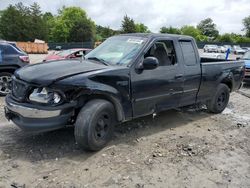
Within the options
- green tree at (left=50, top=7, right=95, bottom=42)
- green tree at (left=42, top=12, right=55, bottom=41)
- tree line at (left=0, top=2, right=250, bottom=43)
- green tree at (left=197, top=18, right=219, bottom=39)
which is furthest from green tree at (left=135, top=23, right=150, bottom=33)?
green tree at (left=197, top=18, right=219, bottom=39)

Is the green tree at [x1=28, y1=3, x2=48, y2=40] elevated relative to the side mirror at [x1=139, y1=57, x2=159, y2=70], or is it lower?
elevated

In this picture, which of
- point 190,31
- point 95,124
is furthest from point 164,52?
point 190,31

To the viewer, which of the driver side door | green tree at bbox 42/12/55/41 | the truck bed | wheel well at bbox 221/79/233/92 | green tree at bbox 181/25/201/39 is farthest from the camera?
green tree at bbox 181/25/201/39

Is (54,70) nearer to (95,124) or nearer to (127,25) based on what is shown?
(95,124)

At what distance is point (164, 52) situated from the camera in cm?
638

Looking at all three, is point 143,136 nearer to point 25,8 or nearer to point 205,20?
point 25,8

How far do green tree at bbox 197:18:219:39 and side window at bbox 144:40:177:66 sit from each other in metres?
133

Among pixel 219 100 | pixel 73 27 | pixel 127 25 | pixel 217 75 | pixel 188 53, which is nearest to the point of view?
pixel 188 53

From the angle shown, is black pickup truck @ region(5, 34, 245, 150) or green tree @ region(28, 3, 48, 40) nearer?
black pickup truck @ region(5, 34, 245, 150)

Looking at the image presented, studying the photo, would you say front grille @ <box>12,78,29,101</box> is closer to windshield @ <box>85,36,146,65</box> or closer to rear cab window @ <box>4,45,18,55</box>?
windshield @ <box>85,36,146,65</box>

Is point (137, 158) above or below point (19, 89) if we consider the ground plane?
below

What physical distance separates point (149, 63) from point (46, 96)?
1852mm

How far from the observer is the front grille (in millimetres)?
4789

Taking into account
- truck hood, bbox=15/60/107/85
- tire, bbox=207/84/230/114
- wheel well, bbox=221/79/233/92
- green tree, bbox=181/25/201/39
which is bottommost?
tire, bbox=207/84/230/114
